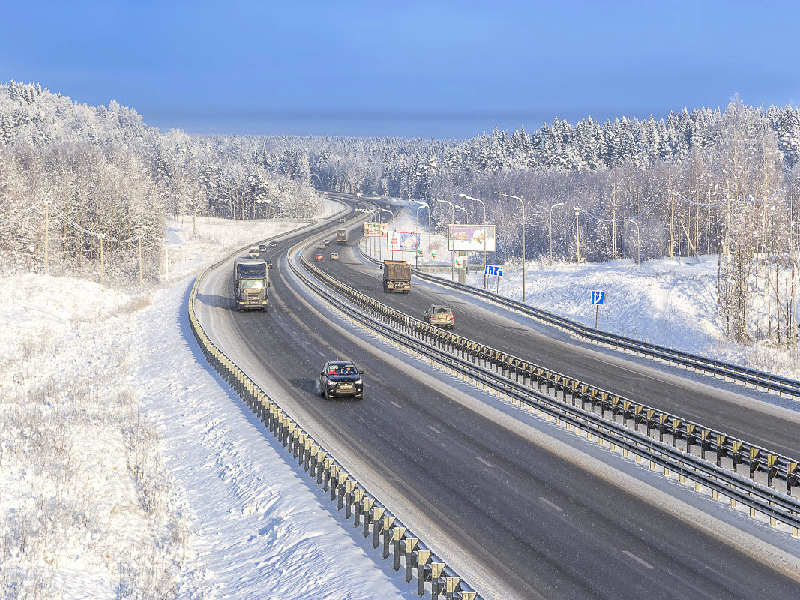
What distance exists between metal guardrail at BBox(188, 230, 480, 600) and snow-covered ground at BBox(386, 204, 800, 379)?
89.7ft

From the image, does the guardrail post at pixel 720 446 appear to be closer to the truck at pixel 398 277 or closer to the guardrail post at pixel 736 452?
the guardrail post at pixel 736 452

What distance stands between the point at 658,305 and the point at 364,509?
45.6m

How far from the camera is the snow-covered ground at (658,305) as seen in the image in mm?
48188

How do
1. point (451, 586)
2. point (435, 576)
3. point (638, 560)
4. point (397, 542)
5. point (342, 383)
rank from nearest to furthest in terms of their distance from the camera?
1. point (451, 586)
2. point (435, 576)
3. point (397, 542)
4. point (638, 560)
5. point (342, 383)

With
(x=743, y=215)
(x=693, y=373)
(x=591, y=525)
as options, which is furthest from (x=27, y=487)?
(x=743, y=215)

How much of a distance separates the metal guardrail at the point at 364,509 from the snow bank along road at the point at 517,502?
1214 mm

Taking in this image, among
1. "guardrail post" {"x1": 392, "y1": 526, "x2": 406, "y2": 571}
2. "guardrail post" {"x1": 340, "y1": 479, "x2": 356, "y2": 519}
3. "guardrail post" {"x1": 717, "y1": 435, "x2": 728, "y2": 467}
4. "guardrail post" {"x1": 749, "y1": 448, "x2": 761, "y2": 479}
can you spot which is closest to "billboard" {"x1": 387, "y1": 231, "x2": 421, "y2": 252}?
"guardrail post" {"x1": 717, "y1": 435, "x2": 728, "y2": 467}

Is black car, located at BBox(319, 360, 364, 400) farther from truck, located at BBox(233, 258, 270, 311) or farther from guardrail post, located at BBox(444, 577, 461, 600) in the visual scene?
truck, located at BBox(233, 258, 270, 311)

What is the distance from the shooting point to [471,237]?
82.1m

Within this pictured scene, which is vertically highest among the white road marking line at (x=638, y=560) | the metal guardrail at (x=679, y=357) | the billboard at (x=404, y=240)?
the billboard at (x=404, y=240)

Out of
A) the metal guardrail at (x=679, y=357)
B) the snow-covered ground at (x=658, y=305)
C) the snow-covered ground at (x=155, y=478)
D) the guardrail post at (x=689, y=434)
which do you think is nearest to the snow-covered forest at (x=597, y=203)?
the snow-covered ground at (x=658, y=305)

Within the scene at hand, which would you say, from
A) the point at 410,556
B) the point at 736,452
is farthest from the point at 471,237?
the point at 410,556

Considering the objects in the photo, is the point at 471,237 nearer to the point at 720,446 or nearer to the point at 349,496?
the point at 720,446

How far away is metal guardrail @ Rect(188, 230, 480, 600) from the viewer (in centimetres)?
1566
